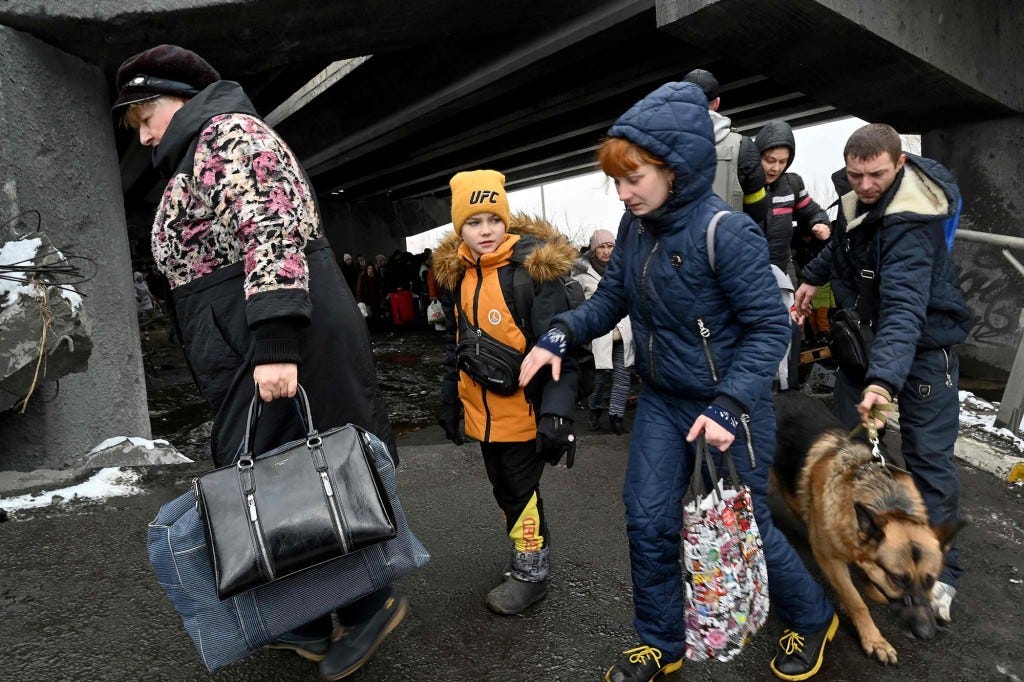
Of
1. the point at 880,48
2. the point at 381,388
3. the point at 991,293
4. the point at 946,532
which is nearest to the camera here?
the point at 946,532

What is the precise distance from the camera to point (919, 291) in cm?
269

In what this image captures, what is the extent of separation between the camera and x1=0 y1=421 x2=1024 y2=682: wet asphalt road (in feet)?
8.21

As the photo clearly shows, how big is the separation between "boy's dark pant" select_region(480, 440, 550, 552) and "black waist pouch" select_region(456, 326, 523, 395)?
0.27 metres

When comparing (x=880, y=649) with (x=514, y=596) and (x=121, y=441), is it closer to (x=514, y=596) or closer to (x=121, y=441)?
(x=514, y=596)

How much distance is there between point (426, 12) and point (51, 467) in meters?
4.95

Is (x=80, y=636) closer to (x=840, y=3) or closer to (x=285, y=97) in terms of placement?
(x=840, y=3)

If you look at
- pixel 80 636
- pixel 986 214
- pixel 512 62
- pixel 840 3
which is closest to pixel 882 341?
pixel 80 636

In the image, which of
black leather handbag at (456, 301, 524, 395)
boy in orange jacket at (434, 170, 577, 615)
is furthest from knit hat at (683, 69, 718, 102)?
black leather handbag at (456, 301, 524, 395)

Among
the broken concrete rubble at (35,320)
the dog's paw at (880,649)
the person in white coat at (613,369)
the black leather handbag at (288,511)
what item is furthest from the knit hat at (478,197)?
the broken concrete rubble at (35,320)

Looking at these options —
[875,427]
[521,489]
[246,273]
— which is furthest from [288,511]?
[875,427]

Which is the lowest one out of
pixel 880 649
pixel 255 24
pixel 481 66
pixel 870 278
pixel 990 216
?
pixel 880 649

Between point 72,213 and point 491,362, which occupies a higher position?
point 72,213

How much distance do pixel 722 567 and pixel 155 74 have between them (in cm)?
242

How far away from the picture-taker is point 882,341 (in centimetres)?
260
